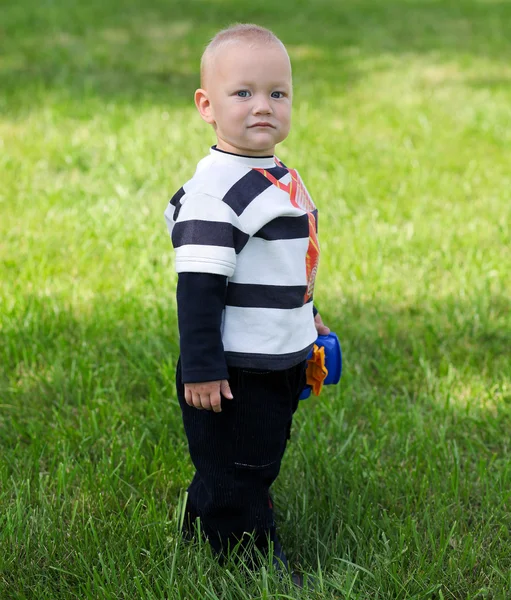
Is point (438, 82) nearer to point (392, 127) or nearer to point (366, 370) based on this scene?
point (392, 127)

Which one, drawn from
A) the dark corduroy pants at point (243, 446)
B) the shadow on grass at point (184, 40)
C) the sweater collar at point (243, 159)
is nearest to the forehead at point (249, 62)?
the sweater collar at point (243, 159)

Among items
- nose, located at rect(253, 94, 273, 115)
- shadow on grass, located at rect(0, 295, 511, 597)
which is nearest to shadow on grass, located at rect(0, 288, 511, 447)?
shadow on grass, located at rect(0, 295, 511, 597)

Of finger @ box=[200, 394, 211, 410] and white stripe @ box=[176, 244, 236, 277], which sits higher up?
white stripe @ box=[176, 244, 236, 277]

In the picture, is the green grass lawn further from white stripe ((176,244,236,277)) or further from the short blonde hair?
the short blonde hair

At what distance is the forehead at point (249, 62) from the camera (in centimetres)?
187

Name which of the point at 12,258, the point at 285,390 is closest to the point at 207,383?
the point at 285,390

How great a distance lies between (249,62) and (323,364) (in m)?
0.77

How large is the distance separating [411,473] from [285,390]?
682mm

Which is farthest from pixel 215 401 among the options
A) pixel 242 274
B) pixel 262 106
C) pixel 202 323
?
pixel 262 106

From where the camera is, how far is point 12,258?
3.93 meters

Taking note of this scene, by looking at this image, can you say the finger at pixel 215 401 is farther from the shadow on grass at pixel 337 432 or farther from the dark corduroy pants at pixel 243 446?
the shadow on grass at pixel 337 432

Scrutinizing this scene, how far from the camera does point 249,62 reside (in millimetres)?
1868

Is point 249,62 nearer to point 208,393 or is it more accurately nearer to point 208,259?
point 208,259

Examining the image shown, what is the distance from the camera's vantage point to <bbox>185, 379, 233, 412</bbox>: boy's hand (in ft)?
6.14
